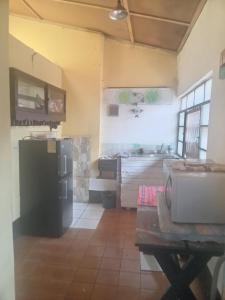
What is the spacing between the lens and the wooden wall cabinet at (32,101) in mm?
2795

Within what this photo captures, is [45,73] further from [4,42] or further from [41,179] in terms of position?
[4,42]

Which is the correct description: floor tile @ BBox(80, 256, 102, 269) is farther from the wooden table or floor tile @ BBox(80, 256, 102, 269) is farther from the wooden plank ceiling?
the wooden plank ceiling

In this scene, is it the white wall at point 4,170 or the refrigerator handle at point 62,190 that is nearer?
the white wall at point 4,170

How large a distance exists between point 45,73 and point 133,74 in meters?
1.71

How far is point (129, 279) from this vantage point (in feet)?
7.78

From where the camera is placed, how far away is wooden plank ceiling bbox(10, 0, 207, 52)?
284cm

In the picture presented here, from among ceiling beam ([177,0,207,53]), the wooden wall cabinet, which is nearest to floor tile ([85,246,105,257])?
the wooden wall cabinet

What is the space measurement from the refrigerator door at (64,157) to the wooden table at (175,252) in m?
1.74

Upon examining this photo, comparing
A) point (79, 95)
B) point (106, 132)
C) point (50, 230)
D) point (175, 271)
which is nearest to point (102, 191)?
point (106, 132)

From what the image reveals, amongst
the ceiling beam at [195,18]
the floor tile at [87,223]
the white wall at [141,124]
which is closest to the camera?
the ceiling beam at [195,18]

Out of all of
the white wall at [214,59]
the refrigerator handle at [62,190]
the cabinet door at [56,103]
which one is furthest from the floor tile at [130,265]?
the cabinet door at [56,103]

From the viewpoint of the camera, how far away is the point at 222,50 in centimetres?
189

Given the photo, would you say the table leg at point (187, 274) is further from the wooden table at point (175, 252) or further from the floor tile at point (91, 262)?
the floor tile at point (91, 262)

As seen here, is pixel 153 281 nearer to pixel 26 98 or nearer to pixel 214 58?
pixel 214 58
